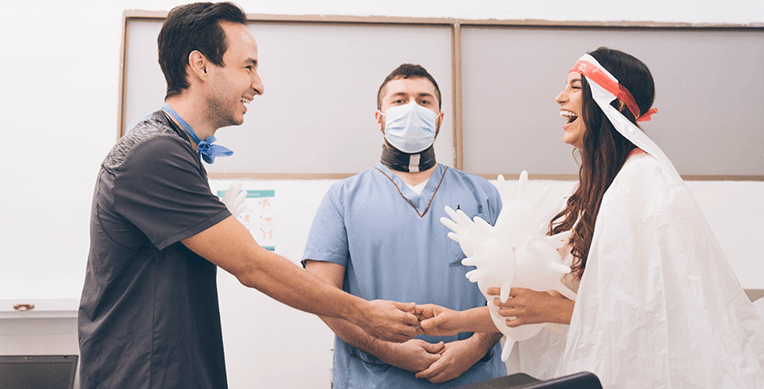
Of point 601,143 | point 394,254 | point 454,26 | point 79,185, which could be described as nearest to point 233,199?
point 394,254

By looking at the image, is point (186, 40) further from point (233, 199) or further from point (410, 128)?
point (410, 128)

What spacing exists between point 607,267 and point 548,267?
4.4 inches

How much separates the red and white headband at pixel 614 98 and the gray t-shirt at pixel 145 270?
34.7 inches

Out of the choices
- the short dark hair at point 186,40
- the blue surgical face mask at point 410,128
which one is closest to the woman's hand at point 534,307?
the blue surgical face mask at point 410,128

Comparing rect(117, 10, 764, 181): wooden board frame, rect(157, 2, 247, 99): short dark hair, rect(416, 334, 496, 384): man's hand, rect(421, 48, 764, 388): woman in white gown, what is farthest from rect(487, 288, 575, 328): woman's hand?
rect(117, 10, 764, 181): wooden board frame

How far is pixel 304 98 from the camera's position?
2184 mm

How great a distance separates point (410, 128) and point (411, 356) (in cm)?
70

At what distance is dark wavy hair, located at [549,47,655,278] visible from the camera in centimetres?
112

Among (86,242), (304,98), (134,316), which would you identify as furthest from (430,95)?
(86,242)

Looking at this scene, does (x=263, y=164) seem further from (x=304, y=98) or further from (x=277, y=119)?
(x=304, y=98)

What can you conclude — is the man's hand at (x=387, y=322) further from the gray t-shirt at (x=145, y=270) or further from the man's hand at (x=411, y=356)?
the gray t-shirt at (x=145, y=270)

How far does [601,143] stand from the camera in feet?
3.75

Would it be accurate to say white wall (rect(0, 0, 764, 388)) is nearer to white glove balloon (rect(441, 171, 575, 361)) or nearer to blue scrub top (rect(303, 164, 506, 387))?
→ blue scrub top (rect(303, 164, 506, 387))

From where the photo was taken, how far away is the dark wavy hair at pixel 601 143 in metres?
1.12
